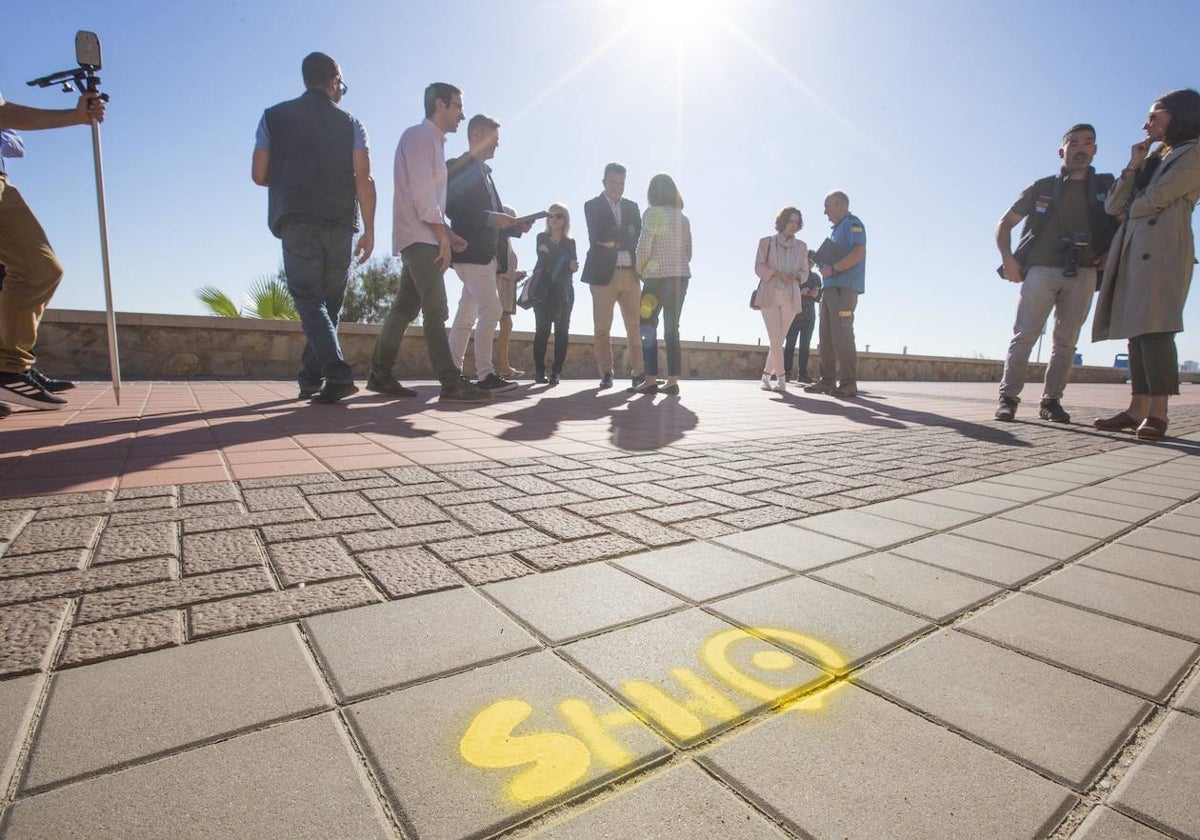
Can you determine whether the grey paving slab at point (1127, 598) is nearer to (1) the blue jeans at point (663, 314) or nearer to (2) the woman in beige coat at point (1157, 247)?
(2) the woman in beige coat at point (1157, 247)

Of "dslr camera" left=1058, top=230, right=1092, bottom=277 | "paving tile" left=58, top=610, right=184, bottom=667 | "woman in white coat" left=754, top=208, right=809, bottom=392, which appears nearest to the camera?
"paving tile" left=58, top=610, right=184, bottom=667

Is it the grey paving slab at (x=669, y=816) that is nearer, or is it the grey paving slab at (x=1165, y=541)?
the grey paving slab at (x=669, y=816)

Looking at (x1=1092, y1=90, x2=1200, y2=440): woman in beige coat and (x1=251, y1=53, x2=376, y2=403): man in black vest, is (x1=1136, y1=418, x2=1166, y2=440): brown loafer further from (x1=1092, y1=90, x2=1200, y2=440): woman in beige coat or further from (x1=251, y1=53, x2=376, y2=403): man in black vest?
(x1=251, y1=53, x2=376, y2=403): man in black vest

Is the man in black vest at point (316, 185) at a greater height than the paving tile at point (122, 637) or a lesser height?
greater

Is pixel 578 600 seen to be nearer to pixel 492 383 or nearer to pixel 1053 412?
pixel 492 383

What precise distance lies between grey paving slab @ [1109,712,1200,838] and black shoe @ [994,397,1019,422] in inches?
196

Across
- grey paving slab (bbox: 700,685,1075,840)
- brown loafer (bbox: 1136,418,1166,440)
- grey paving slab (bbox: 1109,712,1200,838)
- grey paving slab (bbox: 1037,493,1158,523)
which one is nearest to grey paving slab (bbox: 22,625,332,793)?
grey paving slab (bbox: 700,685,1075,840)

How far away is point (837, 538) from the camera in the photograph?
191cm

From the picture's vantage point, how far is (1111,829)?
0.78m

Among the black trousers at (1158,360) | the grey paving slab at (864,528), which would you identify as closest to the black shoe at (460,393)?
the grey paving slab at (864,528)

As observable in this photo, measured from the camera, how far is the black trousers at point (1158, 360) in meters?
4.20

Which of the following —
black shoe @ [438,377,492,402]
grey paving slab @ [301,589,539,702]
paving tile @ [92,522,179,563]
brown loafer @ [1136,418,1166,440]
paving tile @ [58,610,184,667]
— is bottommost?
grey paving slab @ [301,589,539,702]

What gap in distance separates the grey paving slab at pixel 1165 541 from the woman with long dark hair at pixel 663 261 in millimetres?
4692

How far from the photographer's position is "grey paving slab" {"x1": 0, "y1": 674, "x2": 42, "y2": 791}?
839mm
